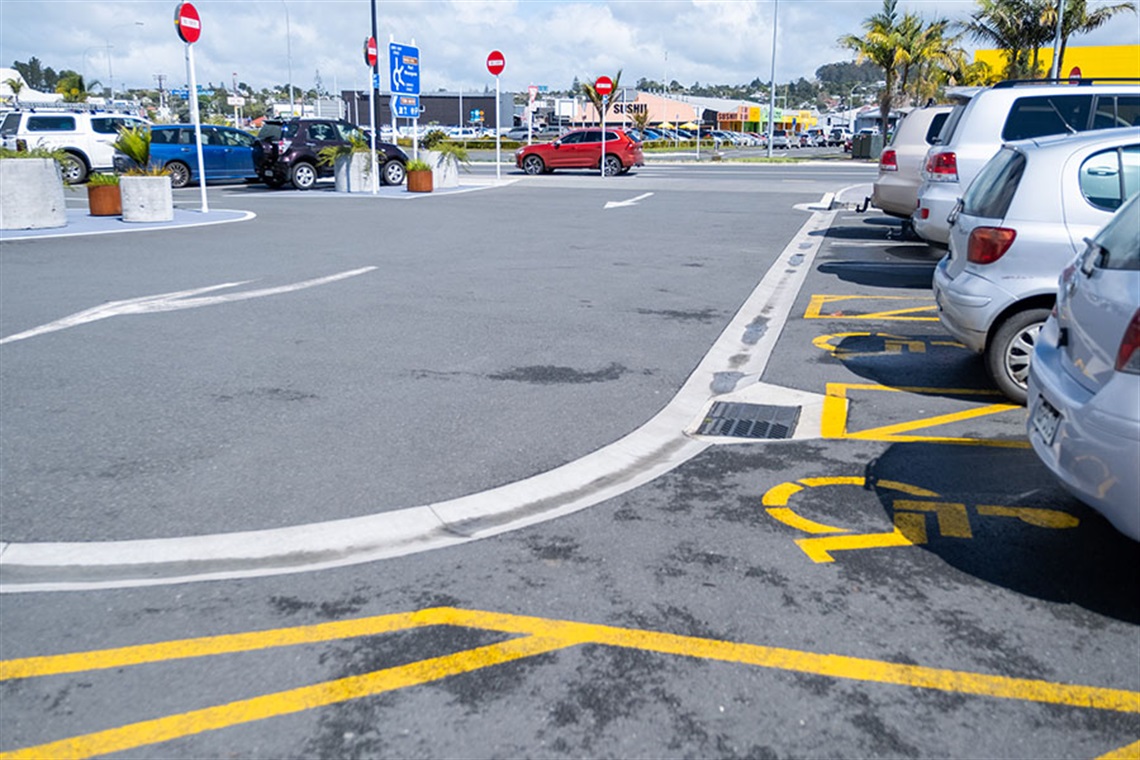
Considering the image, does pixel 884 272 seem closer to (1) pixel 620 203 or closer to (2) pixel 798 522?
(2) pixel 798 522

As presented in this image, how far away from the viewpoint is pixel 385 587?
4.07 metres

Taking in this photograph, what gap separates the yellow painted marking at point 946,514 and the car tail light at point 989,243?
2274 mm

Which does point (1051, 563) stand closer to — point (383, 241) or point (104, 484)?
point (104, 484)

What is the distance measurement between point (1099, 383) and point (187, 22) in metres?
18.2

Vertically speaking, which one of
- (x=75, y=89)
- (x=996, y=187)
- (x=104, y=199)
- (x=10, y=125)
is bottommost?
(x=104, y=199)

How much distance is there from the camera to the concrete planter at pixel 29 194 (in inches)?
626

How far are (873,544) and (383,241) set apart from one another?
11862 millimetres

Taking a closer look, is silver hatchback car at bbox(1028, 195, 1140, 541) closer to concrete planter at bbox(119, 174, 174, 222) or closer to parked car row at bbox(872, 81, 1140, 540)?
parked car row at bbox(872, 81, 1140, 540)

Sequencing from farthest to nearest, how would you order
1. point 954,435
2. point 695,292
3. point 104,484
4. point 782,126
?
point 782,126 → point 695,292 → point 954,435 → point 104,484

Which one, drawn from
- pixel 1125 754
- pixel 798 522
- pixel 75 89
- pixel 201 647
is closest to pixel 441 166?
pixel 798 522

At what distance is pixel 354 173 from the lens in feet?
81.8

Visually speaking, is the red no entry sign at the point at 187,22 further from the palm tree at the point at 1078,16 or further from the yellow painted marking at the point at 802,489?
the palm tree at the point at 1078,16

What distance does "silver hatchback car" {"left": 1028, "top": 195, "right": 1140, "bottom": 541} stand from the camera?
3.62m

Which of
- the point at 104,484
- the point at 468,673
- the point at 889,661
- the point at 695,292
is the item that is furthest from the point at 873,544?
the point at 695,292
